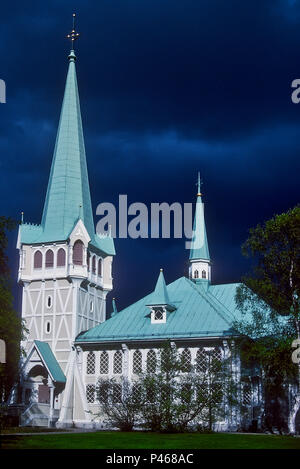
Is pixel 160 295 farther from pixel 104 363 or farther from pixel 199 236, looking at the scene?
pixel 199 236

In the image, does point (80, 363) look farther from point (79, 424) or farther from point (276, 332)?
point (276, 332)

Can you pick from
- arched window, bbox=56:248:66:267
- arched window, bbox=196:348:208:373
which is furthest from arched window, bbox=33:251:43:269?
arched window, bbox=196:348:208:373

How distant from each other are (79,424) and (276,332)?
19000mm

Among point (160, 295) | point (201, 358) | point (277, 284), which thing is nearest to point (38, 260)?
point (160, 295)

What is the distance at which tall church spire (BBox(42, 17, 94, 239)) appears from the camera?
2275 inches

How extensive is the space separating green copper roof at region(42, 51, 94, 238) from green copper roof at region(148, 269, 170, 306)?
839cm

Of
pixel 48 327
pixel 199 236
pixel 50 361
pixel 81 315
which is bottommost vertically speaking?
pixel 50 361

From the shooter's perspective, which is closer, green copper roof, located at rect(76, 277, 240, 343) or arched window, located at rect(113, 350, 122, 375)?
→ green copper roof, located at rect(76, 277, 240, 343)

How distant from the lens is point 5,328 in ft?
132

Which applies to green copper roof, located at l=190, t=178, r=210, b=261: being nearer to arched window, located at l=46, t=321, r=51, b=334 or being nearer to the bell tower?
the bell tower

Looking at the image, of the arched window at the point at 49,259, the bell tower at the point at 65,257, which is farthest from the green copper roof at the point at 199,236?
the arched window at the point at 49,259

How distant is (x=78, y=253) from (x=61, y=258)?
1370 mm

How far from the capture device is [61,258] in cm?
5622

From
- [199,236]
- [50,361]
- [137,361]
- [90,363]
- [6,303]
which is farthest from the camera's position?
[199,236]
